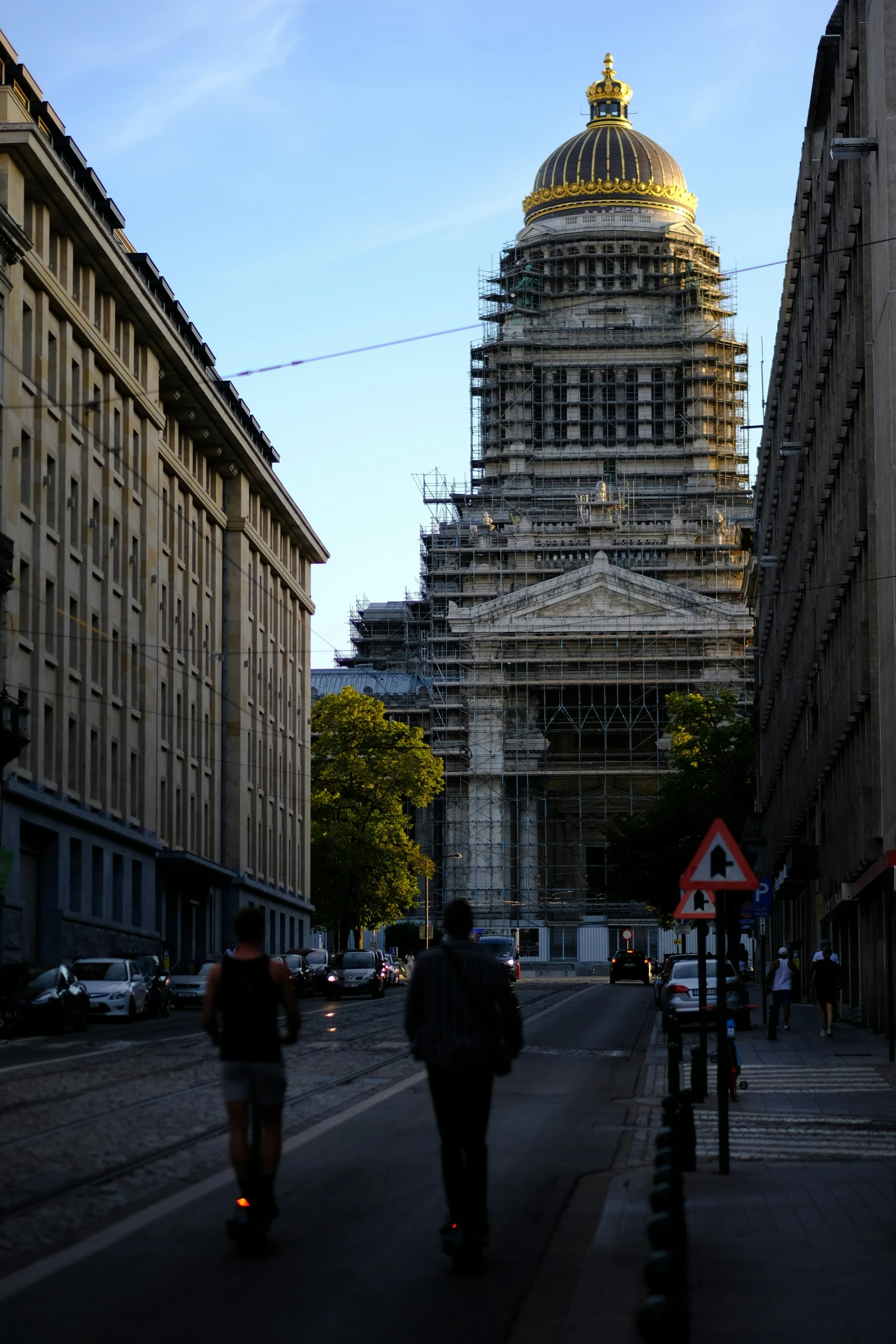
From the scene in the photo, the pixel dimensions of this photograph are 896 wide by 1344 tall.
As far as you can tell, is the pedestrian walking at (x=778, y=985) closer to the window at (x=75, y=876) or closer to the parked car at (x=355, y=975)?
the window at (x=75, y=876)

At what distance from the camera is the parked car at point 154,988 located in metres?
43.8

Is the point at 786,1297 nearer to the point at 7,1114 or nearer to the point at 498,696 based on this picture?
the point at 7,1114

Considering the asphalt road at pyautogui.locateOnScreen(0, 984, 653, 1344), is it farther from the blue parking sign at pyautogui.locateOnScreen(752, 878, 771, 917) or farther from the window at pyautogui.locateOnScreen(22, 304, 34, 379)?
the window at pyautogui.locateOnScreen(22, 304, 34, 379)

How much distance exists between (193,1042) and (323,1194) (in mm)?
19161

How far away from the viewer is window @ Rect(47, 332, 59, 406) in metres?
49.7

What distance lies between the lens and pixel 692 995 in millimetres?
36500

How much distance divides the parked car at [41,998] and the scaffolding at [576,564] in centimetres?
6617

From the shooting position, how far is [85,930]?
5084cm

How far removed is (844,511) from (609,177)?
9364 cm

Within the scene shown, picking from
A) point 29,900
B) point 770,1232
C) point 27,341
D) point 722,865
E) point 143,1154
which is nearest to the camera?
point 770,1232

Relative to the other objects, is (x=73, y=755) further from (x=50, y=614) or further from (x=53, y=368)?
(x=53, y=368)

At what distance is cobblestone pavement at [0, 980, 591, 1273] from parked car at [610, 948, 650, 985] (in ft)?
155

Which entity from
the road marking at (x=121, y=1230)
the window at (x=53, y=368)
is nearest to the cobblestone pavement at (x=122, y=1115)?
the road marking at (x=121, y=1230)

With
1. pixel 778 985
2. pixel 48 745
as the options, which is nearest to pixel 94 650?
pixel 48 745
